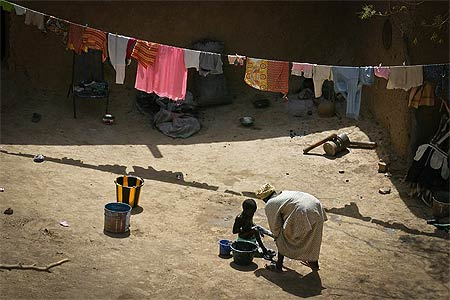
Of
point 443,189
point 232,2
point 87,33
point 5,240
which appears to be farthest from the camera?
point 232,2

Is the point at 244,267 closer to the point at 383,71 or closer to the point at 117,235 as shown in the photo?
the point at 117,235

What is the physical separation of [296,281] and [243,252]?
2.15 ft

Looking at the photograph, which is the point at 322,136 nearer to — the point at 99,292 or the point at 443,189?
the point at 443,189

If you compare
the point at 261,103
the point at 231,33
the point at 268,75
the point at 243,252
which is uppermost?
the point at 231,33

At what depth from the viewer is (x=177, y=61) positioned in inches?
407

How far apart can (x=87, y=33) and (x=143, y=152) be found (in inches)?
89.4

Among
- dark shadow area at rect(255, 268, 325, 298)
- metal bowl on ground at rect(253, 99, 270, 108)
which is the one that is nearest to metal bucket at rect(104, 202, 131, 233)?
dark shadow area at rect(255, 268, 325, 298)

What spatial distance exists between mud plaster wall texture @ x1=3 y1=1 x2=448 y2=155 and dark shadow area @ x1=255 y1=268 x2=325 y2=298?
5.22m

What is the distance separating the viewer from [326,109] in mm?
13320

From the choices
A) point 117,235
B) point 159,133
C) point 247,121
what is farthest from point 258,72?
point 117,235

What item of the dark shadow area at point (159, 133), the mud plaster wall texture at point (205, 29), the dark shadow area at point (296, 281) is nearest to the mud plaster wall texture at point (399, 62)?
the dark shadow area at point (159, 133)

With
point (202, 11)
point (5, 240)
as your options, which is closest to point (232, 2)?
point (202, 11)

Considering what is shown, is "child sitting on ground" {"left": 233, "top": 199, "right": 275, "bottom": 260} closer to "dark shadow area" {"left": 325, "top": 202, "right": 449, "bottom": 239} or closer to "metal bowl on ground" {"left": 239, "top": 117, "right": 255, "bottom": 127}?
"dark shadow area" {"left": 325, "top": 202, "right": 449, "bottom": 239}

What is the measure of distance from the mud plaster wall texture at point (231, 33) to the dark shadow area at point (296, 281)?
5.22 m
